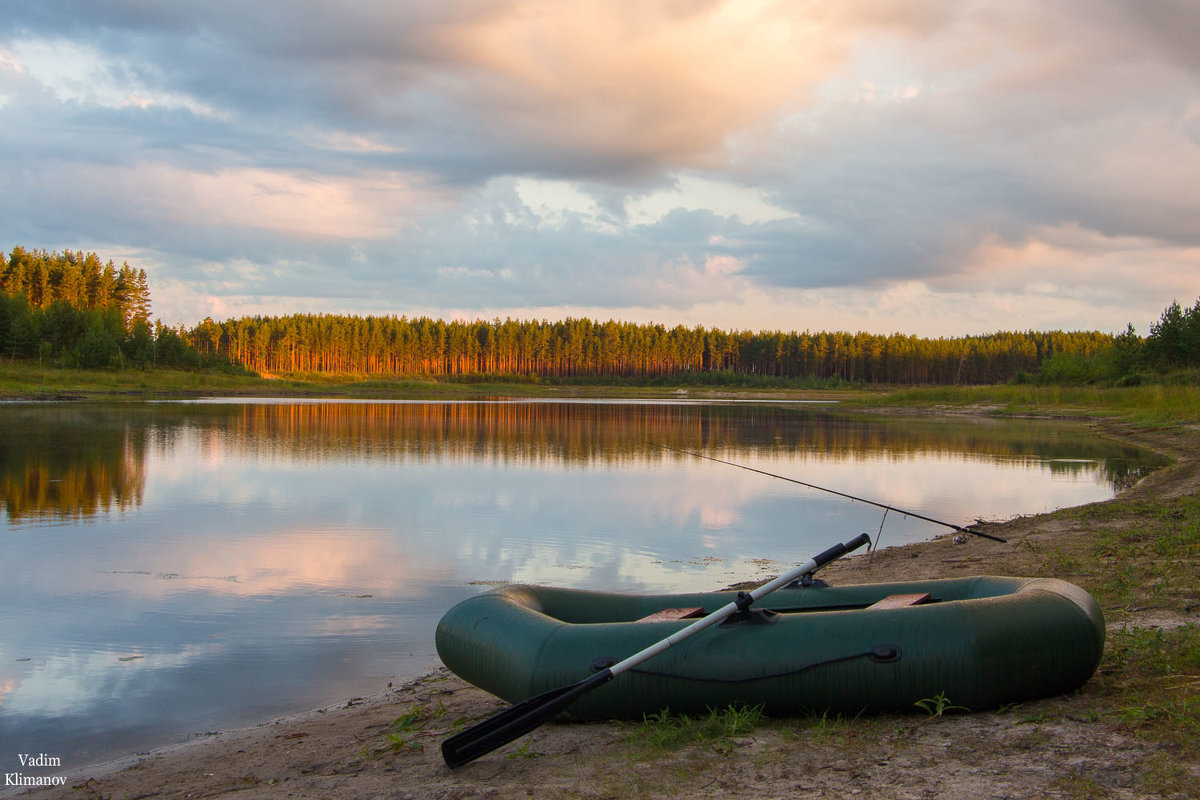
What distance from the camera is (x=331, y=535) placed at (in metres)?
13.8

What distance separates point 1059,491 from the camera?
1923 centimetres

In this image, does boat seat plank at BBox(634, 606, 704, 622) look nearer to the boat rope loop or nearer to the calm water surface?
the boat rope loop

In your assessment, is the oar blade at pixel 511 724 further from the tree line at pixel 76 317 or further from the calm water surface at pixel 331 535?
the tree line at pixel 76 317

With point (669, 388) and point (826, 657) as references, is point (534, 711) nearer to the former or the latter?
point (826, 657)

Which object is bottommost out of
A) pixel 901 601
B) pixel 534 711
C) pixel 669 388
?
pixel 669 388

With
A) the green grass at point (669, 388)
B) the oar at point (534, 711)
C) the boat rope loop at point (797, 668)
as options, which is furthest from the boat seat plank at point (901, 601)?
the green grass at point (669, 388)

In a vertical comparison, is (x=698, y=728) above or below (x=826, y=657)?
below

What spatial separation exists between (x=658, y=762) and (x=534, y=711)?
79 centimetres

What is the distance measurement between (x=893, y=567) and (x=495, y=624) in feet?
20.9

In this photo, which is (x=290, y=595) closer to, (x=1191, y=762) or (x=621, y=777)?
Result: (x=621, y=777)

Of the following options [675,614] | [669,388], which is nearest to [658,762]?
[675,614]

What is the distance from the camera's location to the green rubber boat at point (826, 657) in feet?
16.7

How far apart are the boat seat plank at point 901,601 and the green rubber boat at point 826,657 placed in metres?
0.07

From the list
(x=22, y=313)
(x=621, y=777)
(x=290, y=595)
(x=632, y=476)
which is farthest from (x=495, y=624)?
(x=22, y=313)
